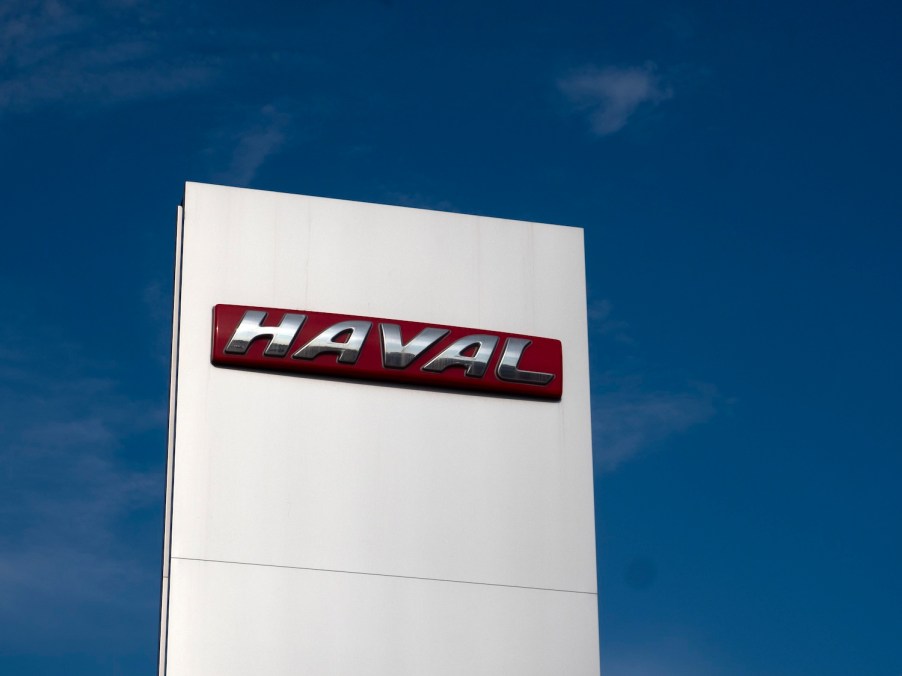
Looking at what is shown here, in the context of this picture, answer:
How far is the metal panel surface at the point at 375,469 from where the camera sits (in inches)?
749

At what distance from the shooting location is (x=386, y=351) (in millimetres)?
20438

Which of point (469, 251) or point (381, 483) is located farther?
point (469, 251)

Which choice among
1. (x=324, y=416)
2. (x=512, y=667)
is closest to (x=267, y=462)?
(x=324, y=416)

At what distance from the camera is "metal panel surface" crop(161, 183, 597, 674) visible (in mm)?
19031

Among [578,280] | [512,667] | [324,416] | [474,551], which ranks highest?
[578,280]

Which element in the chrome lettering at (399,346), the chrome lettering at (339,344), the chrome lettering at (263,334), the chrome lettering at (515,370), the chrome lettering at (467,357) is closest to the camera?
the chrome lettering at (263,334)

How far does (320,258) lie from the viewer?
20734mm

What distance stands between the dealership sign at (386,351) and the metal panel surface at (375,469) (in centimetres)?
16

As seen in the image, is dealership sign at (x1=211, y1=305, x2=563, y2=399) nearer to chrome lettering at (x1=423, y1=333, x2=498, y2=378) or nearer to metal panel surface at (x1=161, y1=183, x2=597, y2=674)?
chrome lettering at (x1=423, y1=333, x2=498, y2=378)

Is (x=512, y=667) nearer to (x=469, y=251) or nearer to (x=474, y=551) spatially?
(x=474, y=551)

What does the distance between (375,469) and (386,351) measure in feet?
4.82

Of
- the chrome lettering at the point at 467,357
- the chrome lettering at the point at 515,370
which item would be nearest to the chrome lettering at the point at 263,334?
the chrome lettering at the point at 467,357

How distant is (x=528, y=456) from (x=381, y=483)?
190cm

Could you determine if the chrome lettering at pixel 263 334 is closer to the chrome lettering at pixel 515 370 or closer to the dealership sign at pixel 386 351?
the dealership sign at pixel 386 351
